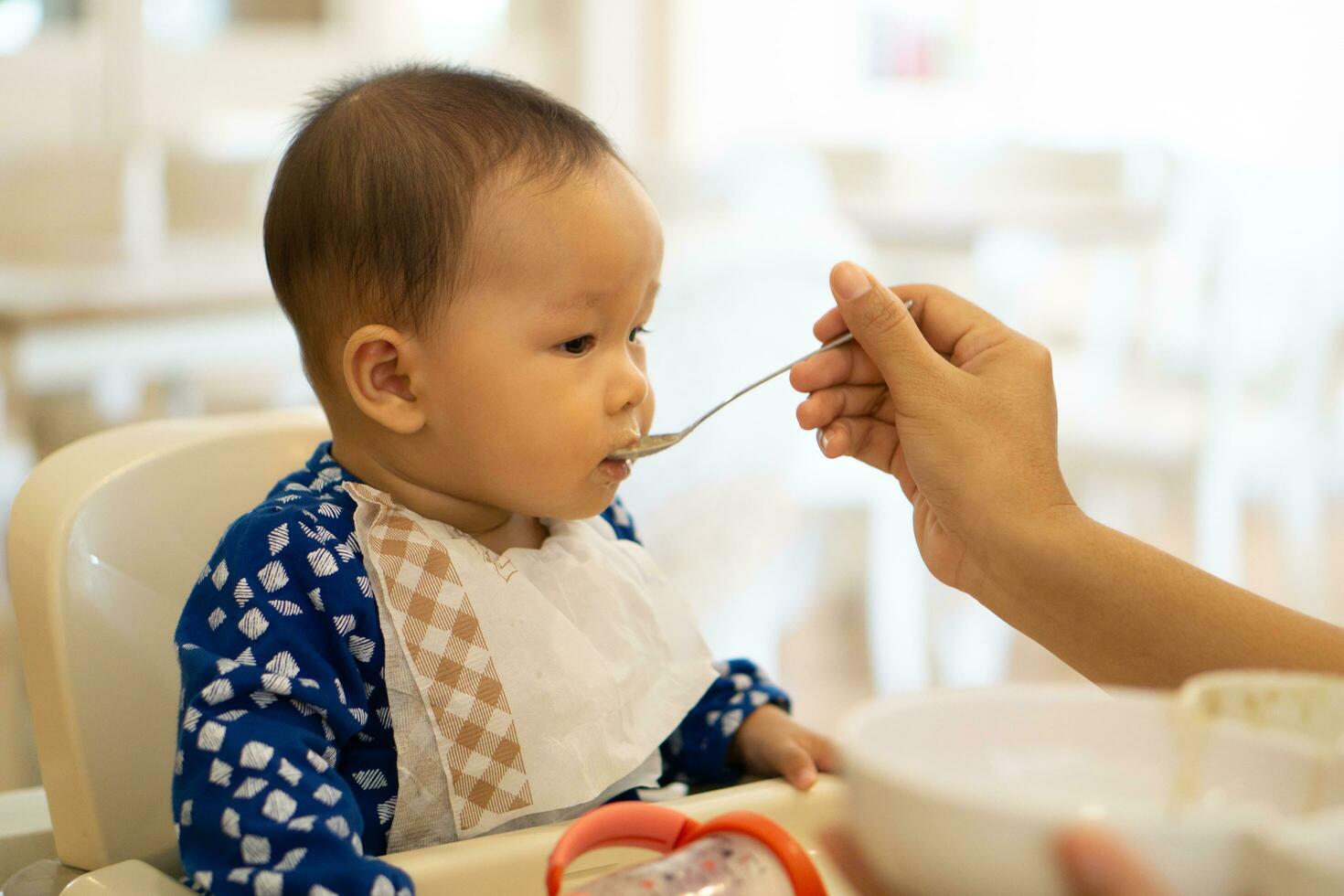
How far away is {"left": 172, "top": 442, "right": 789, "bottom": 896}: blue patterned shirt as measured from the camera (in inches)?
23.5

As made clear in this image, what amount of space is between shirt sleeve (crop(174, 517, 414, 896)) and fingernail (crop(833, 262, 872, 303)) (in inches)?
13.0

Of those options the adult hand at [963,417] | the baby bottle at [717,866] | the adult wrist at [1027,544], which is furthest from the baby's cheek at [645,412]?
the baby bottle at [717,866]

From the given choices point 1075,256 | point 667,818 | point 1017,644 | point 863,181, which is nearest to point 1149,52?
point 1075,256

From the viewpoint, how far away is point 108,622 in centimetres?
74

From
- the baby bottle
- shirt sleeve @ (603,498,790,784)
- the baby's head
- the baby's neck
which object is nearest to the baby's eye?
the baby's head

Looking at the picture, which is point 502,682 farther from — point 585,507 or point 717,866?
point 717,866

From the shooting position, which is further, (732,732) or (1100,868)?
(732,732)

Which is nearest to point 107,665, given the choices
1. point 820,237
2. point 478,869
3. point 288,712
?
point 288,712

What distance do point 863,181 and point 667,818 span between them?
11.3 feet

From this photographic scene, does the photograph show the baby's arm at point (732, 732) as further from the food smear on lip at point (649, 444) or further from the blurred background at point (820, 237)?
the blurred background at point (820, 237)

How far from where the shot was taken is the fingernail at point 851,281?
2.61ft

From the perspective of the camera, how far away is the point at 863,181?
12.6ft

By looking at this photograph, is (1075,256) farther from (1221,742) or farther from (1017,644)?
(1221,742)

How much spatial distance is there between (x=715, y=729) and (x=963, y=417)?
10.1 inches
